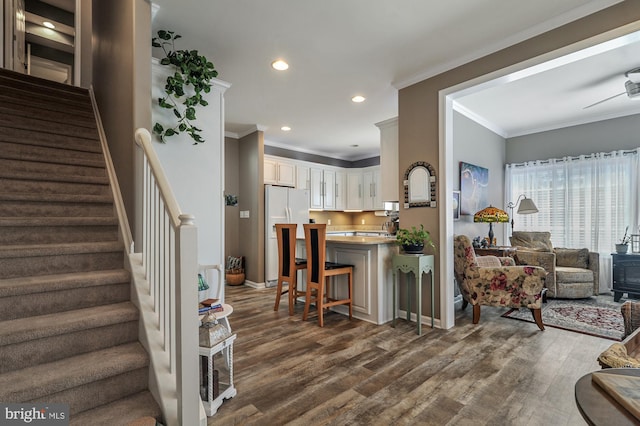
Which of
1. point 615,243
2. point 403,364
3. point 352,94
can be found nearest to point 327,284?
point 403,364

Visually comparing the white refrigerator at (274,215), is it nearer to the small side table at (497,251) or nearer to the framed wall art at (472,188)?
the framed wall art at (472,188)

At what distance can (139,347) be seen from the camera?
5.32 feet

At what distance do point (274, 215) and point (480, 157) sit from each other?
3.52m

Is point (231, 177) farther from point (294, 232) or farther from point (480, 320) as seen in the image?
point (480, 320)

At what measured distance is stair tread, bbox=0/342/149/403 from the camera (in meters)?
1.25

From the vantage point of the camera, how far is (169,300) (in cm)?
146

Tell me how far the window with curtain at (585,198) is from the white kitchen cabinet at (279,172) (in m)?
4.13

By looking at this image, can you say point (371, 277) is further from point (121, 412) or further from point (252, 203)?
point (252, 203)

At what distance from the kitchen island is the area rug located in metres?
1.50

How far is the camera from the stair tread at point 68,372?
125 centimetres

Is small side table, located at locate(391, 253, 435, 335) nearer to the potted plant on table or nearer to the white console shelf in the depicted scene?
the potted plant on table

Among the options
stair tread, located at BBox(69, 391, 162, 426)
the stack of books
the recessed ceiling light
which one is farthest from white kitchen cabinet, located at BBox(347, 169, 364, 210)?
stair tread, located at BBox(69, 391, 162, 426)

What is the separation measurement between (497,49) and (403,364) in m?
2.86

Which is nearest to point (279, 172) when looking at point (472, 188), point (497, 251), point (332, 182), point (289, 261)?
point (332, 182)
